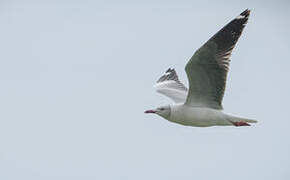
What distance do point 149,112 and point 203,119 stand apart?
1.28m

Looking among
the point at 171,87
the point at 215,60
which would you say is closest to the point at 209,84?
the point at 215,60

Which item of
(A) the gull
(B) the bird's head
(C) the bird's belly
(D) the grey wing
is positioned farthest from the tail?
(B) the bird's head

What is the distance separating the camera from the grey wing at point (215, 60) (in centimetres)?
1119

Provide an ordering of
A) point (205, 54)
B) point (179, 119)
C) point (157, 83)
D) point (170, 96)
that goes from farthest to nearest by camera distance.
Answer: point (157, 83) < point (170, 96) < point (179, 119) < point (205, 54)

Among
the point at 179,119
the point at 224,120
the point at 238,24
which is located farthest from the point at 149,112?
the point at 238,24

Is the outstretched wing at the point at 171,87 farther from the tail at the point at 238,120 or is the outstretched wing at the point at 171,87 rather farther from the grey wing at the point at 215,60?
the tail at the point at 238,120

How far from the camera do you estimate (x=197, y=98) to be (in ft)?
39.0

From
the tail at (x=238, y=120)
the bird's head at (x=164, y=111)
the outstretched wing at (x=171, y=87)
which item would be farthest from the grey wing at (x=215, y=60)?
the outstretched wing at (x=171, y=87)

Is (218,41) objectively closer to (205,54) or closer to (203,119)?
(205,54)

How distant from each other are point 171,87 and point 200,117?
263 cm

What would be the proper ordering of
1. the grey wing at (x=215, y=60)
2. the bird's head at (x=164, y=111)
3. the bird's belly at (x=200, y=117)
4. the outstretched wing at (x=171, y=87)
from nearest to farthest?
the grey wing at (x=215, y=60) < the bird's belly at (x=200, y=117) < the bird's head at (x=164, y=111) < the outstretched wing at (x=171, y=87)

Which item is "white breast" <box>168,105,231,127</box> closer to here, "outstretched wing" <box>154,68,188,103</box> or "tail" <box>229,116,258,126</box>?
"tail" <box>229,116,258,126</box>

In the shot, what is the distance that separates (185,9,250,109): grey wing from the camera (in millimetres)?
11188

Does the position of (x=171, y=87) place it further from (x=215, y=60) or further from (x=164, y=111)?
(x=215, y=60)
